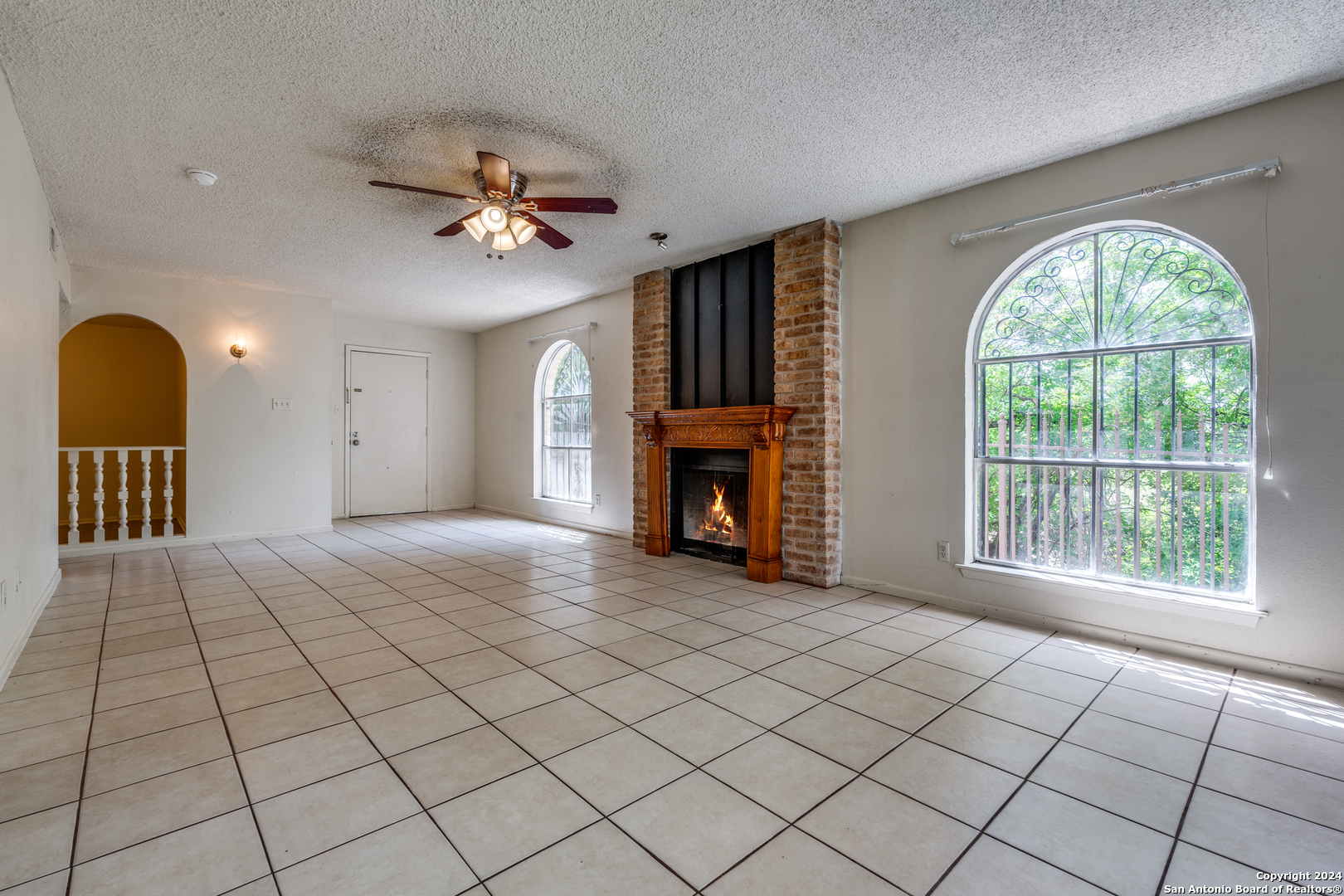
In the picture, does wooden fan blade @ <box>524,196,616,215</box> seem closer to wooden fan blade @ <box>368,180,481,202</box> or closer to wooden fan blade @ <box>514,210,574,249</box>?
wooden fan blade @ <box>514,210,574,249</box>

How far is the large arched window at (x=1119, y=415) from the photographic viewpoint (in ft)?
9.78

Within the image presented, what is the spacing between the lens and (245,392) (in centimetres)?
627

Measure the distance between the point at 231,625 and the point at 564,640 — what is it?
1981mm

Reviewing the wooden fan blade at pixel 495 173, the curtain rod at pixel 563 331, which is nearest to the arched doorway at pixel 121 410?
the curtain rod at pixel 563 331

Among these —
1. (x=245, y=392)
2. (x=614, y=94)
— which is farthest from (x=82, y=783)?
(x=245, y=392)

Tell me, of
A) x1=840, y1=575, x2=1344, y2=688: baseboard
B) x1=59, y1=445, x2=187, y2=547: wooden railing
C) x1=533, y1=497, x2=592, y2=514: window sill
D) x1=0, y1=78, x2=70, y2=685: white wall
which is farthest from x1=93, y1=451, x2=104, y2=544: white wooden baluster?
x1=840, y1=575, x2=1344, y2=688: baseboard

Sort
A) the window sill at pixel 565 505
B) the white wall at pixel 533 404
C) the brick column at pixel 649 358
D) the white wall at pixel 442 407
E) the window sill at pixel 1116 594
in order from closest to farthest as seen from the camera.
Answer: the window sill at pixel 1116 594 < the brick column at pixel 649 358 < the white wall at pixel 533 404 < the window sill at pixel 565 505 < the white wall at pixel 442 407

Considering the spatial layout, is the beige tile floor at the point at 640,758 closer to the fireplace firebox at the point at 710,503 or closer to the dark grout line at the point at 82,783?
the dark grout line at the point at 82,783

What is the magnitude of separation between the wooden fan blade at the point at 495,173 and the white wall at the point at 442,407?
5532mm

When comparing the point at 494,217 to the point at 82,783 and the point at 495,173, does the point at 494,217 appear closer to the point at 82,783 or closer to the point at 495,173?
the point at 495,173

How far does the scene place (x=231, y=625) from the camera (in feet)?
11.2

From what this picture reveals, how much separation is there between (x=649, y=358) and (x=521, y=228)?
2.25 meters

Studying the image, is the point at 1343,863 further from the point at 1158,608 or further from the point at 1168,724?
the point at 1158,608

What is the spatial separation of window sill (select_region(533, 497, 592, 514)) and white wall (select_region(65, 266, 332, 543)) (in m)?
2.40
